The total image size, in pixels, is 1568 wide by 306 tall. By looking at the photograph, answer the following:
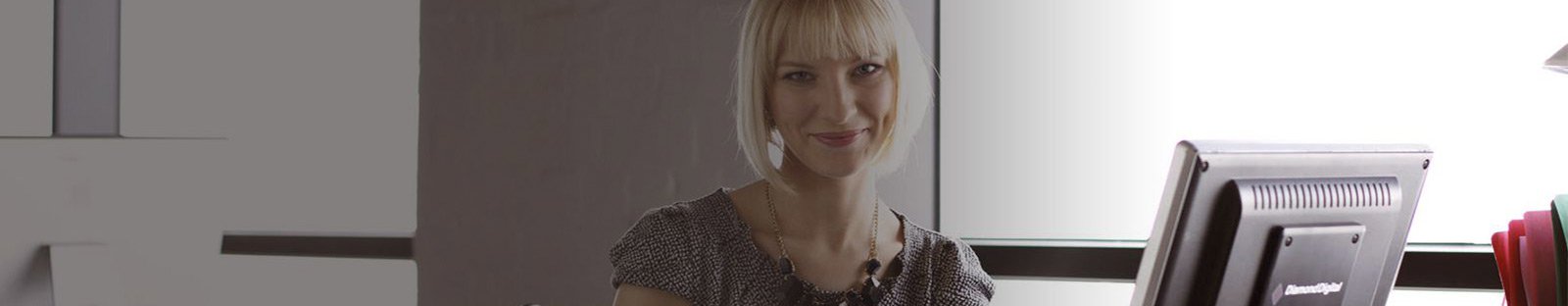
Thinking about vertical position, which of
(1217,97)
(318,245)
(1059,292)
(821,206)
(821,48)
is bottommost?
(318,245)

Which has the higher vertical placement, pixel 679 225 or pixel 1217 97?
pixel 1217 97

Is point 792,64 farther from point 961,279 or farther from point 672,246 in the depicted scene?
point 961,279

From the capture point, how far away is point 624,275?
6.99 feet

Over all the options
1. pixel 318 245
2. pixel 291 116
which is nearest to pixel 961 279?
pixel 318 245

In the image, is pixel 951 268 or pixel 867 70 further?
pixel 951 268

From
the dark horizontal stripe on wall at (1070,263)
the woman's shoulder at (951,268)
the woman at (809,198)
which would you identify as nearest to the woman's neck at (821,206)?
the woman at (809,198)

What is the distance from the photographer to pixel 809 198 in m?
2.14

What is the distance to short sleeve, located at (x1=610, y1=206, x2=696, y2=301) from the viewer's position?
2104 millimetres

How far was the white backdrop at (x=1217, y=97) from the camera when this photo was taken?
2.62 metres

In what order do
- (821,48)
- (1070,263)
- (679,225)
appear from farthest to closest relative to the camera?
1. (1070,263)
2. (679,225)
3. (821,48)

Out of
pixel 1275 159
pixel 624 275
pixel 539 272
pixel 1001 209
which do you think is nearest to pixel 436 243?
pixel 539 272

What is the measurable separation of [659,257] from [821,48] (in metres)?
0.37

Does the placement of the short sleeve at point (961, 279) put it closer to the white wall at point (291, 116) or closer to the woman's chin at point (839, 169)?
the woman's chin at point (839, 169)

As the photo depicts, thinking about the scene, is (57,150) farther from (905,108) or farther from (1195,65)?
(1195,65)
